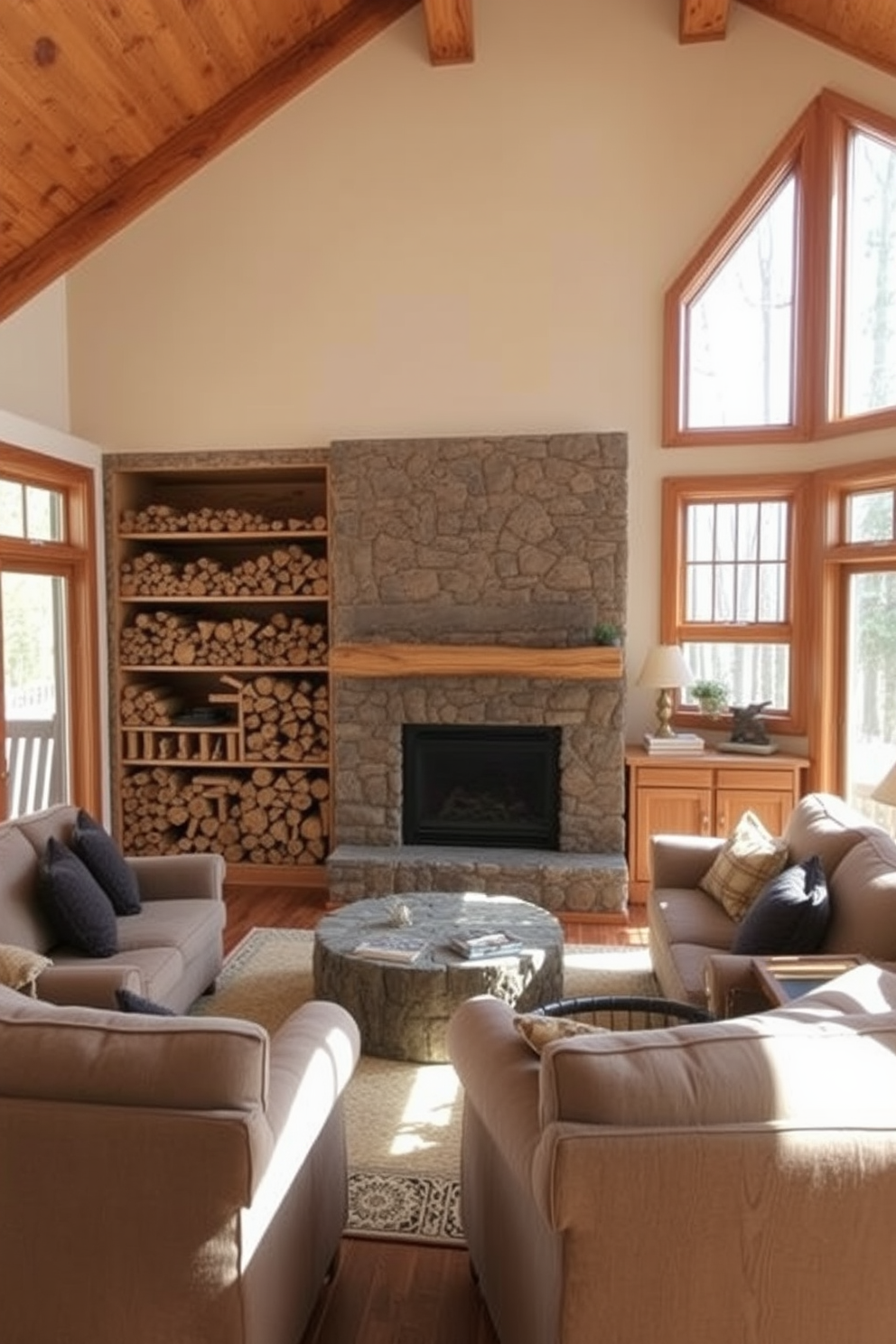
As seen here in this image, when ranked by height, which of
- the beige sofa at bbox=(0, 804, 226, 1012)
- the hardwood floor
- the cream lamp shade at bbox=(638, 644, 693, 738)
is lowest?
the hardwood floor

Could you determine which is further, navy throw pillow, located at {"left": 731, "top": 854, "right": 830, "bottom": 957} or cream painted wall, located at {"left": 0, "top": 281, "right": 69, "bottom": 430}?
cream painted wall, located at {"left": 0, "top": 281, "right": 69, "bottom": 430}

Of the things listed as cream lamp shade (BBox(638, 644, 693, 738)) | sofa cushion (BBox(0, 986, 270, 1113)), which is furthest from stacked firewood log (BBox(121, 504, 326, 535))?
sofa cushion (BBox(0, 986, 270, 1113))

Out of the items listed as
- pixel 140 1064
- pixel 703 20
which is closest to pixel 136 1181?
pixel 140 1064

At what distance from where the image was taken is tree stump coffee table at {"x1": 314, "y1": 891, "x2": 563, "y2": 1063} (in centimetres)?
328

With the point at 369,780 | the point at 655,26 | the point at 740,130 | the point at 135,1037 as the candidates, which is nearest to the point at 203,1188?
the point at 135,1037

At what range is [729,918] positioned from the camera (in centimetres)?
356

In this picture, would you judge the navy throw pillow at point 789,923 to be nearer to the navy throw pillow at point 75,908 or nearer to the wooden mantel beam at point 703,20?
the navy throw pillow at point 75,908

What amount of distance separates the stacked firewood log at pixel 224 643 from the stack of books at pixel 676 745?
6.81 ft

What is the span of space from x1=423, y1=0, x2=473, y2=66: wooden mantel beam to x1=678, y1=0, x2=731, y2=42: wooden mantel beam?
1.20m

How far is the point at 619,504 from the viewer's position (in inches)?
203

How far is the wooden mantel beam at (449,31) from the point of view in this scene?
4.98 m

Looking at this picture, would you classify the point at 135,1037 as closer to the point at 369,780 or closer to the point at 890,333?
the point at 369,780

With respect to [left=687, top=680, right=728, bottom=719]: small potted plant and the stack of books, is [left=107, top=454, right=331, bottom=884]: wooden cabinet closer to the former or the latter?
the stack of books

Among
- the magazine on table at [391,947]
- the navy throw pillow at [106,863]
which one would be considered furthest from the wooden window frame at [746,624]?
the navy throw pillow at [106,863]
